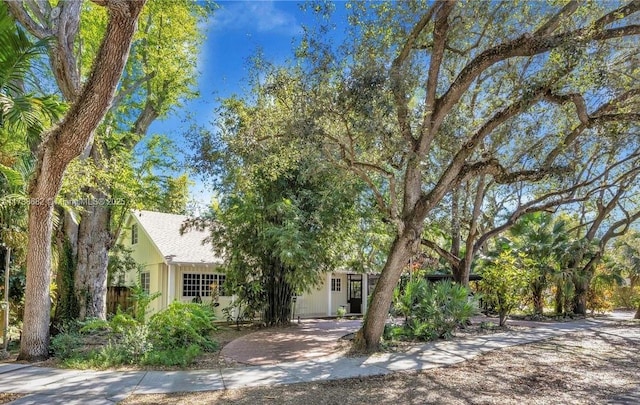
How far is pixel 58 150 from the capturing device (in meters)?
7.86

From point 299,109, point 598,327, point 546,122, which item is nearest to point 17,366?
point 299,109

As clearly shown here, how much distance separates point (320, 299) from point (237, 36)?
45.7ft

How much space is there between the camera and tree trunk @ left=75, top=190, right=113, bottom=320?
12.1m

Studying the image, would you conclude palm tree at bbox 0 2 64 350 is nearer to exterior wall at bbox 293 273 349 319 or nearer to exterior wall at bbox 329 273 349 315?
exterior wall at bbox 293 273 349 319

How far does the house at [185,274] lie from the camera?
17.4m

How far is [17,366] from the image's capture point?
8242mm

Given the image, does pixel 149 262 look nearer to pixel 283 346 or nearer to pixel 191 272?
pixel 191 272

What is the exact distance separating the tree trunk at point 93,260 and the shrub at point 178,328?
11.1 feet

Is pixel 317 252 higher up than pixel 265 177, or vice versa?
pixel 265 177

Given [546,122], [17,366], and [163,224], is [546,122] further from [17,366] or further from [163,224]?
[163,224]

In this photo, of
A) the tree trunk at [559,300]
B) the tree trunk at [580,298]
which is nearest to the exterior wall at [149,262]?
the tree trunk at [559,300]

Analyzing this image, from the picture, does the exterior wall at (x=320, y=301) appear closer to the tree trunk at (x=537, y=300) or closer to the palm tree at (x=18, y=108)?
the tree trunk at (x=537, y=300)

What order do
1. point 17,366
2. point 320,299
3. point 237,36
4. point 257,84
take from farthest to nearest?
1. point 320,299
2. point 237,36
3. point 257,84
4. point 17,366

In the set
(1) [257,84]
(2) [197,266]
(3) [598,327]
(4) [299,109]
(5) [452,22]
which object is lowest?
(3) [598,327]
